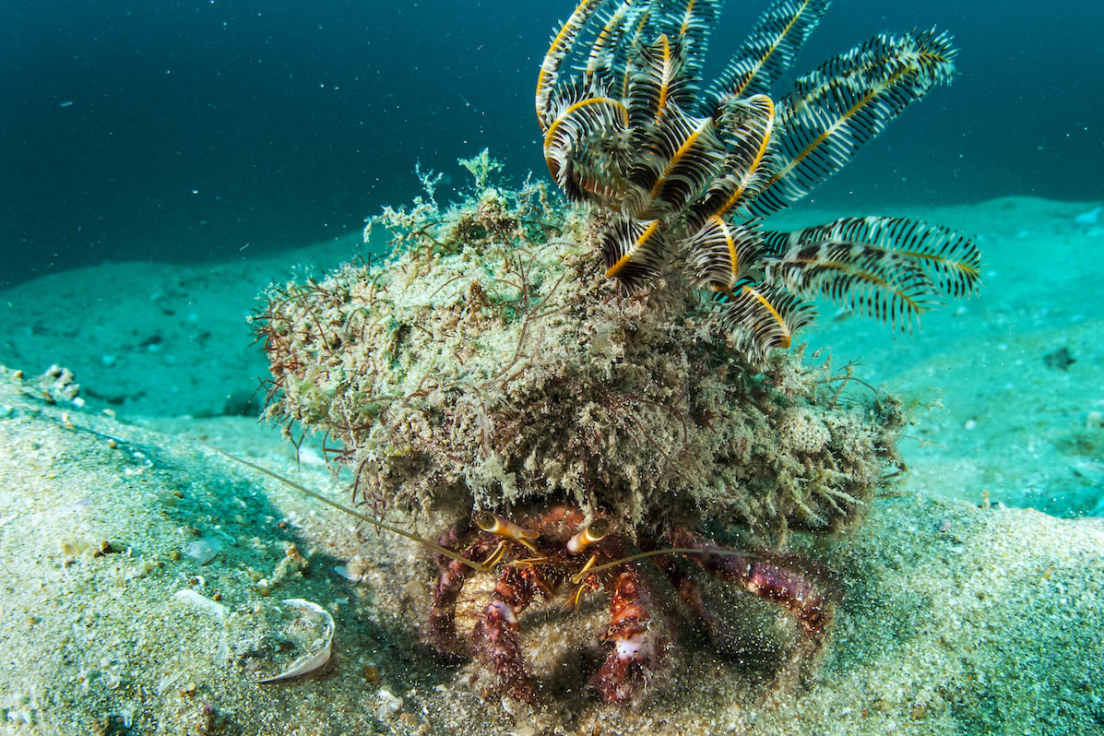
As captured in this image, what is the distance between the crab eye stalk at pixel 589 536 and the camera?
2.70 meters

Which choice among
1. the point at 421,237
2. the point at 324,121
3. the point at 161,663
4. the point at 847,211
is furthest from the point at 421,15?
the point at 161,663

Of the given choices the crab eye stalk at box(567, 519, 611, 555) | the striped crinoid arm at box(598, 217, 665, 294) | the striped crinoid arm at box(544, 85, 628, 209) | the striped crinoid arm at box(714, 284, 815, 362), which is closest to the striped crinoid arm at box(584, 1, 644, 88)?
the striped crinoid arm at box(544, 85, 628, 209)

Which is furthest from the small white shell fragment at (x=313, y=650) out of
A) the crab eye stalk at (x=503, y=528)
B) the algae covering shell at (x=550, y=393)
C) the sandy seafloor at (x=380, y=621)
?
the crab eye stalk at (x=503, y=528)

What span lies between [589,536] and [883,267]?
1867 mm

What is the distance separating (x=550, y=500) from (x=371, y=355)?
1.34m

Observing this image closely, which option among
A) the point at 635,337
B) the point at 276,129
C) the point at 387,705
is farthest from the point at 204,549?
the point at 276,129

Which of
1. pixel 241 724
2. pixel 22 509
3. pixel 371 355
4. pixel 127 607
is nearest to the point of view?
pixel 241 724

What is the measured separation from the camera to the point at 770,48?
9.23 ft

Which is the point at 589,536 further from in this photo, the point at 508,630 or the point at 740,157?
the point at 740,157

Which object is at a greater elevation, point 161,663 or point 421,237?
point 421,237

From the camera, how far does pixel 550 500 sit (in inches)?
121

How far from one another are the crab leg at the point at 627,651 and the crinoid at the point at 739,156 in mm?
1552

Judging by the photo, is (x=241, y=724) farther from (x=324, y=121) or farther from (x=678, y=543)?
(x=324, y=121)

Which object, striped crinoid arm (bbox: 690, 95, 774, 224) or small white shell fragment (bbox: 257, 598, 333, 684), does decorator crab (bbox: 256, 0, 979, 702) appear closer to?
striped crinoid arm (bbox: 690, 95, 774, 224)
